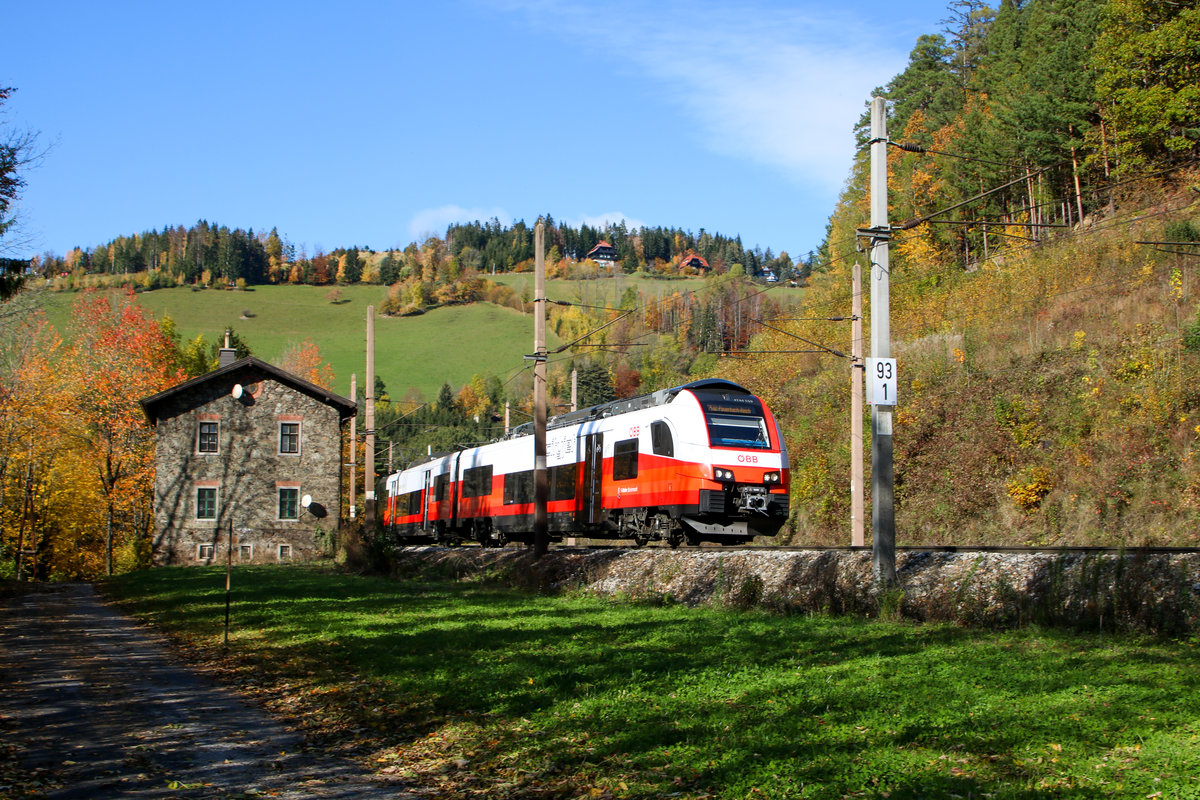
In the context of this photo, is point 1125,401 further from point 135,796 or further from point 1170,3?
point 135,796

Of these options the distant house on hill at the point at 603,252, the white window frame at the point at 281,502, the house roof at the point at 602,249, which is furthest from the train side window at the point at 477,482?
the house roof at the point at 602,249

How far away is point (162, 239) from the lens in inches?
5960

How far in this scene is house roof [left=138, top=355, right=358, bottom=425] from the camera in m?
41.9

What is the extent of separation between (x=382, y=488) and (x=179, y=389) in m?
16.8

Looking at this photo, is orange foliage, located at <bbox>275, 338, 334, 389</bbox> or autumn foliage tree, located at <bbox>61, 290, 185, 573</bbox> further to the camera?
orange foliage, located at <bbox>275, 338, 334, 389</bbox>

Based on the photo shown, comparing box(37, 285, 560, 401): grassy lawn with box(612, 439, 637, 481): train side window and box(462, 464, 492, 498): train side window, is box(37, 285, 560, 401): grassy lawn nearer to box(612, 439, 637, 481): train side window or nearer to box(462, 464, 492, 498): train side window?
box(462, 464, 492, 498): train side window

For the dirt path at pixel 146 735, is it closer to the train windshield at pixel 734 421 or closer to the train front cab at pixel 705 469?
the train front cab at pixel 705 469

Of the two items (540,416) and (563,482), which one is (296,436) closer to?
(563,482)

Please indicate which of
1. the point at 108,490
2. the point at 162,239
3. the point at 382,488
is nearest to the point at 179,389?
the point at 108,490

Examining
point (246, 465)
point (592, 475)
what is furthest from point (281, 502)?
point (592, 475)

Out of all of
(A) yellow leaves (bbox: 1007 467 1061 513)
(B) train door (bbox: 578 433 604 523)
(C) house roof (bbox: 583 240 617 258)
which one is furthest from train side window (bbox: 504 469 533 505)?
(C) house roof (bbox: 583 240 617 258)

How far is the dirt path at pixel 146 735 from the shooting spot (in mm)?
7168

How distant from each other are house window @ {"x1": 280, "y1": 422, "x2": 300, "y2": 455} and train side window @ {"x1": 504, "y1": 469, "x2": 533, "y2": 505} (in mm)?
15546

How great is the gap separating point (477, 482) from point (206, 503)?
14.3 metres
